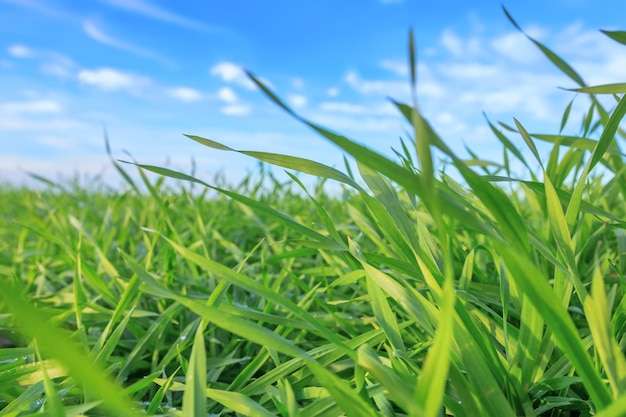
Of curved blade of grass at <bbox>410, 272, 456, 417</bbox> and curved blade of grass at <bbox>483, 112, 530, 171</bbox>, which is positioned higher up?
curved blade of grass at <bbox>483, 112, 530, 171</bbox>

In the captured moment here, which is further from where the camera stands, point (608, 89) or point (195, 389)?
point (608, 89)

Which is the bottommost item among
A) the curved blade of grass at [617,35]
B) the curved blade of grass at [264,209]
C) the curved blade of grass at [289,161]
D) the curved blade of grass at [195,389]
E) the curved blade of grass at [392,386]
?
the curved blade of grass at [195,389]

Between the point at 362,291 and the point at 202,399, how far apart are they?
48 cm

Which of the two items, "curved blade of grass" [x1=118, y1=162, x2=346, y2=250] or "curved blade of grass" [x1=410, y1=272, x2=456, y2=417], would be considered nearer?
"curved blade of grass" [x1=410, y1=272, x2=456, y2=417]

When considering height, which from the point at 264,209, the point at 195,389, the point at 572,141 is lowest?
the point at 195,389

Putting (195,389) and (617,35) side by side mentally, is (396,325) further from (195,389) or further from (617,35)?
(617,35)

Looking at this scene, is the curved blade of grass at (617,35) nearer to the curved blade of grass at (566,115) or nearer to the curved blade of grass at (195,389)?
the curved blade of grass at (566,115)

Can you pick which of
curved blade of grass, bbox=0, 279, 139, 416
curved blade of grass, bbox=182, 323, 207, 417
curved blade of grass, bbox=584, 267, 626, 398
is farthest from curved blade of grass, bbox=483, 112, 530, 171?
curved blade of grass, bbox=0, 279, 139, 416

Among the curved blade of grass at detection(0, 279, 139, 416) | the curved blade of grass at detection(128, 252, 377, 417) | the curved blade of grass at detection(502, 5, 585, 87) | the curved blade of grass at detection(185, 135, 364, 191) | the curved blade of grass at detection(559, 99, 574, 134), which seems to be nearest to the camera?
the curved blade of grass at detection(0, 279, 139, 416)

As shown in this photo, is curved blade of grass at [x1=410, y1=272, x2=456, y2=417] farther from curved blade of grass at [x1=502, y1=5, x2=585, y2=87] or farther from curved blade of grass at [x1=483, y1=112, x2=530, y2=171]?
curved blade of grass at [x1=483, y1=112, x2=530, y2=171]

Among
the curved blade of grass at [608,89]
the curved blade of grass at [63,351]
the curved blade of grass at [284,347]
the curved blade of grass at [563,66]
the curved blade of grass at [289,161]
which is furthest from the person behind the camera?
the curved blade of grass at [563,66]

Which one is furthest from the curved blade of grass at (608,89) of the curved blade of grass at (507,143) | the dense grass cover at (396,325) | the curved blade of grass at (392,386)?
the curved blade of grass at (392,386)

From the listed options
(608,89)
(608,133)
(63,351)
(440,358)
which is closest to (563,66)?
(608,89)

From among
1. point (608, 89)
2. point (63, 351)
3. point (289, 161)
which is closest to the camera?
point (63, 351)
